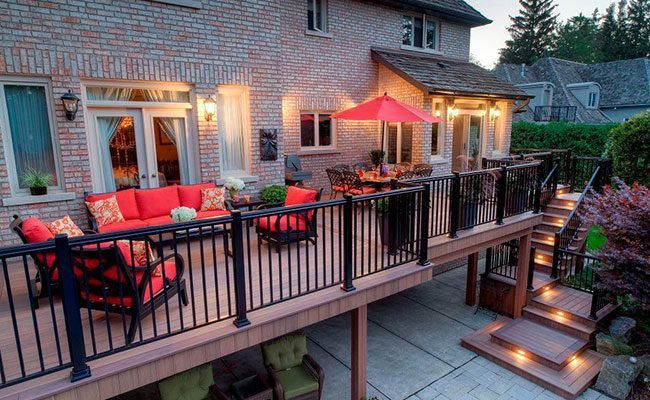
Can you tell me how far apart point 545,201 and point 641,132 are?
152 inches

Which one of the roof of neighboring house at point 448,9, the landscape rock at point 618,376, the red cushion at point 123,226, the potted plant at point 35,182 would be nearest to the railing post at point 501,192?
the landscape rock at point 618,376

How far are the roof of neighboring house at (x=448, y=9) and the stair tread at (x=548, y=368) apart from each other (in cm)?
898

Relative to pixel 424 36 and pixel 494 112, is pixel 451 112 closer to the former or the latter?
pixel 494 112

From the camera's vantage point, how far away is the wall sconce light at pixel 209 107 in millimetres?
6728

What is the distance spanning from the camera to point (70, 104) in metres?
5.55

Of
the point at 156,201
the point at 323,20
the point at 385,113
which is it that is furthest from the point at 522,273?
the point at 323,20

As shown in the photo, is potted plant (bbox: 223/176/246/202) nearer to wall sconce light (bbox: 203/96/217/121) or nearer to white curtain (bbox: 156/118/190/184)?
white curtain (bbox: 156/118/190/184)

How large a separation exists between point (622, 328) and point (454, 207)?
440 centimetres

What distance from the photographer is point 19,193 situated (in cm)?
561

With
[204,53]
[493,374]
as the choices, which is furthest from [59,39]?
[493,374]

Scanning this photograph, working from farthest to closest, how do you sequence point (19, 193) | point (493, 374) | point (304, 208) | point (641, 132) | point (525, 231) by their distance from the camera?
point (641, 132), point (525, 231), point (493, 374), point (19, 193), point (304, 208)

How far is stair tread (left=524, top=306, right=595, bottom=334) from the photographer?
23.7ft

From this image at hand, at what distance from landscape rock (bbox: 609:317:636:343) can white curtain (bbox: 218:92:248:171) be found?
7713 mm

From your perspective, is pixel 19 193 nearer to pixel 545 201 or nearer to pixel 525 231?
pixel 525 231
